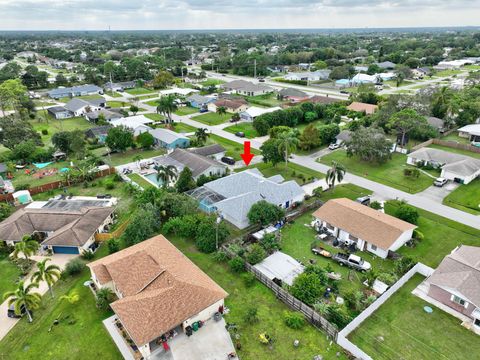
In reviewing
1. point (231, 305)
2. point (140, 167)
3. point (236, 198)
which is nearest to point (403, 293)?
point (231, 305)

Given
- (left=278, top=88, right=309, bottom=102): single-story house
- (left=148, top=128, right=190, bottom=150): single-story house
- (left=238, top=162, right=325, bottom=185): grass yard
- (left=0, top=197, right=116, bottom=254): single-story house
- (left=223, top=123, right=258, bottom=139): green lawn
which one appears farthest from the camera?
(left=278, top=88, right=309, bottom=102): single-story house

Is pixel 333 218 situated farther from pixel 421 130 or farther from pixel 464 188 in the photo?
pixel 421 130

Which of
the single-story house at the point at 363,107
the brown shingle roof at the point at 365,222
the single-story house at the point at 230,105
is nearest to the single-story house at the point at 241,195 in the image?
the brown shingle roof at the point at 365,222

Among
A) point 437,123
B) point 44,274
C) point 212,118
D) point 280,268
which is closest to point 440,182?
point 437,123

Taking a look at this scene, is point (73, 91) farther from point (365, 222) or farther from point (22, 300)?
point (365, 222)

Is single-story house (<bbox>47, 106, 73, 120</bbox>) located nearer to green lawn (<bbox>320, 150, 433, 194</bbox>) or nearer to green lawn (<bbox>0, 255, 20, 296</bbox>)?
green lawn (<bbox>0, 255, 20, 296</bbox>)

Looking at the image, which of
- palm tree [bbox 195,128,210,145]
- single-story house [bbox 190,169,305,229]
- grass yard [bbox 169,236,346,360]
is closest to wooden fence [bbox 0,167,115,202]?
palm tree [bbox 195,128,210,145]
